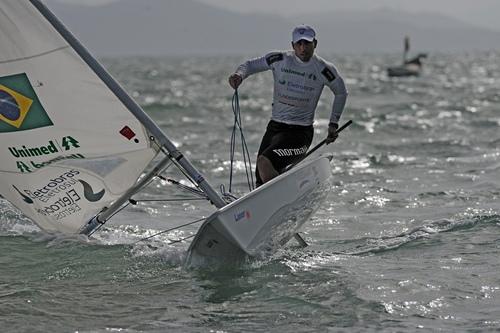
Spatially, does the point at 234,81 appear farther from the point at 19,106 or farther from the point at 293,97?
the point at 19,106

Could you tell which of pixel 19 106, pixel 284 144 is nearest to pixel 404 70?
pixel 284 144

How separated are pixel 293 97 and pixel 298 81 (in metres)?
0.16

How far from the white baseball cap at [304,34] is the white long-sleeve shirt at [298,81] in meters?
0.30

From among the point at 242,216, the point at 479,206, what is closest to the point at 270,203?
the point at 242,216

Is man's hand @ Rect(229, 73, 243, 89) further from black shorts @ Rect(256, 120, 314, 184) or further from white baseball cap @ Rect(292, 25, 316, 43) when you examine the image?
black shorts @ Rect(256, 120, 314, 184)

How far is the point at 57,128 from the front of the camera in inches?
287

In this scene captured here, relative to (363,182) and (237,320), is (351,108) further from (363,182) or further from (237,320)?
(237,320)

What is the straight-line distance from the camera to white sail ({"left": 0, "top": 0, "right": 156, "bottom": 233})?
705 cm

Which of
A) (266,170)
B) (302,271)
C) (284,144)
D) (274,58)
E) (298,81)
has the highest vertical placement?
(274,58)

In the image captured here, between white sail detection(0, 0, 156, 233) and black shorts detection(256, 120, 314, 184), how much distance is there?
131cm

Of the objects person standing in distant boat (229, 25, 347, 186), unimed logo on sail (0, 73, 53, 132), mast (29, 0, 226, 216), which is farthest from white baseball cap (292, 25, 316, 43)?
unimed logo on sail (0, 73, 53, 132)

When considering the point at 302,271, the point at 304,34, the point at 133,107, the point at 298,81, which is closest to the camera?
the point at 133,107

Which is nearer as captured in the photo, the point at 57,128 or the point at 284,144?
the point at 57,128

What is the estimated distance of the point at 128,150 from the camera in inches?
288
